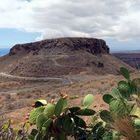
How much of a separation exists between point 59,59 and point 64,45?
8.37m

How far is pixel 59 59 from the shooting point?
336 ft

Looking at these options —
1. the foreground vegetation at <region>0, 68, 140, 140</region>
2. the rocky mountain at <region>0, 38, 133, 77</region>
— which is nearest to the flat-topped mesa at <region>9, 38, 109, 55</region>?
the rocky mountain at <region>0, 38, 133, 77</region>

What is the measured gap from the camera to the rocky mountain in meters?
95.6

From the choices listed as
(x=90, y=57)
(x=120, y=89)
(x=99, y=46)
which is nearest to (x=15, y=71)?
(x=90, y=57)

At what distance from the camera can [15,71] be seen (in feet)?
318

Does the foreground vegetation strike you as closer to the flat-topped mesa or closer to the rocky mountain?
the rocky mountain

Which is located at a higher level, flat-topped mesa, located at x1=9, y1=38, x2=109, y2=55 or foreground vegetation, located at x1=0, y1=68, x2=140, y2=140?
flat-topped mesa, located at x1=9, y1=38, x2=109, y2=55

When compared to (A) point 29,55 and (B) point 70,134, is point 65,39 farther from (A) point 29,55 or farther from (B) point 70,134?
(B) point 70,134

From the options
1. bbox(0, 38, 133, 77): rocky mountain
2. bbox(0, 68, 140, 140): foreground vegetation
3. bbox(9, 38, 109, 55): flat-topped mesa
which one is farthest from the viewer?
bbox(9, 38, 109, 55): flat-topped mesa

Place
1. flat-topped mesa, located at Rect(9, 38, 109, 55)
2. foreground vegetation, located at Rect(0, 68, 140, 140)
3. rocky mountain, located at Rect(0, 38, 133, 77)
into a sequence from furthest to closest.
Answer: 1. flat-topped mesa, located at Rect(9, 38, 109, 55)
2. rocky mountain, located at Rect(0, 38, 133, 77)
3. foreground vegetation, located at Rect(0, 68, 140, 140)

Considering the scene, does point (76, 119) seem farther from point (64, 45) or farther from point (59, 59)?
point (64, 45)

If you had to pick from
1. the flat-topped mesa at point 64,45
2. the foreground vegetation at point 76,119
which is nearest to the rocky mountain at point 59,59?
the flat-topped mesa at point 64,45

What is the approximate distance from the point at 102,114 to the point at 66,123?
0.43 m

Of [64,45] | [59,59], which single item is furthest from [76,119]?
[64,45]
